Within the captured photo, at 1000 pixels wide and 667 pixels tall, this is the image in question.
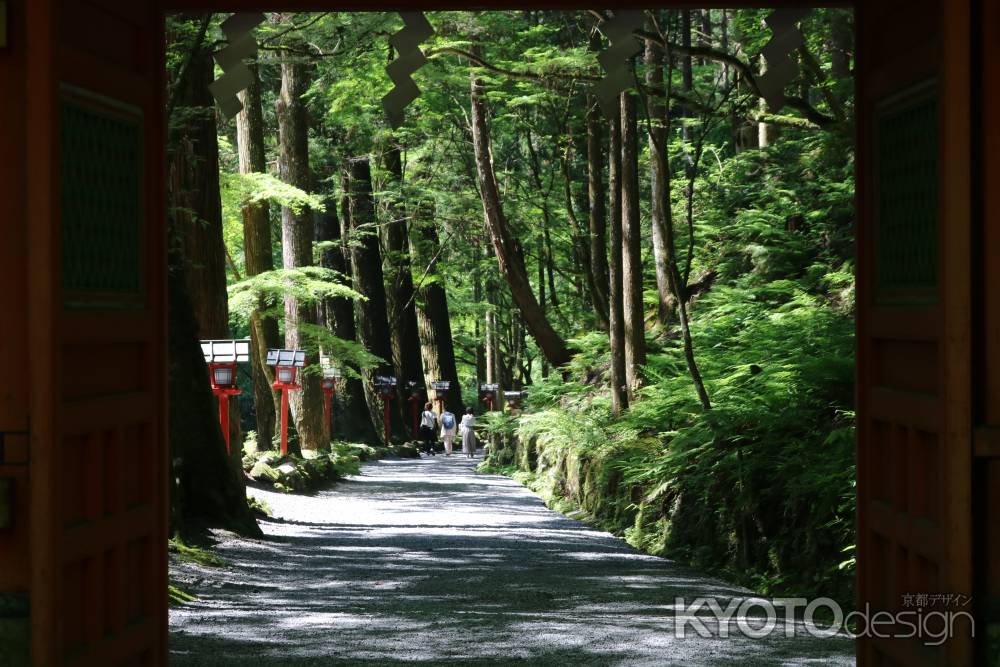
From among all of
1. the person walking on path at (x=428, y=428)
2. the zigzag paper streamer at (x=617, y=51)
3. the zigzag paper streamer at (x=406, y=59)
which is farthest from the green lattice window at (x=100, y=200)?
the person walking on path at (x=428, y=428)

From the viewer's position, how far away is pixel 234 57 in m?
7.55

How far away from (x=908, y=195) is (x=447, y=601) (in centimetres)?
625

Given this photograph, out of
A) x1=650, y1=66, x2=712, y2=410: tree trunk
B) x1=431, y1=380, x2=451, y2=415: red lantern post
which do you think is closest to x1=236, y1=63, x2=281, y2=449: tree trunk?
x1=650, y1=66, x2=712, y2=410: tree trunk

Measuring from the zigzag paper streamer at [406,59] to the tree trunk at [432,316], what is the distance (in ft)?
113

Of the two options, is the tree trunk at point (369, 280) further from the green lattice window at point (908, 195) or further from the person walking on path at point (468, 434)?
the green lattice window at point (908, 195)

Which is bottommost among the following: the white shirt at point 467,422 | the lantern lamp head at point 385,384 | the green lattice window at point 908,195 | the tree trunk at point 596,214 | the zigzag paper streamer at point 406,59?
the white shirt at point 467,422

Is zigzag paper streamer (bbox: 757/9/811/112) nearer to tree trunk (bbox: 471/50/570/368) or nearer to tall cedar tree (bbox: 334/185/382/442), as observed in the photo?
tree trunk (bbox: 471/50/570/368)

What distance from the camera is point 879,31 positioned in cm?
627

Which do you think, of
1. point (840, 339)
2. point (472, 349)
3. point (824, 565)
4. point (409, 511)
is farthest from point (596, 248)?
point (472, 349)

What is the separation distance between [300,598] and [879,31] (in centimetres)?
723

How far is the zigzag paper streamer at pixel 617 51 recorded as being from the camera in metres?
7.03

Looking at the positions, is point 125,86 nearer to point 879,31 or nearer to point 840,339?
point 879,31

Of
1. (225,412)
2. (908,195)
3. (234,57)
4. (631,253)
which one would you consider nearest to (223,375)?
(225,412)

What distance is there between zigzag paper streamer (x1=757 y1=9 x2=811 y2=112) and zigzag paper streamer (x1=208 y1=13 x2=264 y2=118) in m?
2.90
